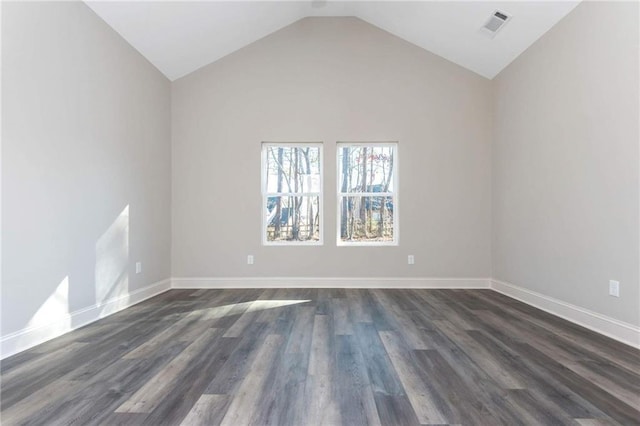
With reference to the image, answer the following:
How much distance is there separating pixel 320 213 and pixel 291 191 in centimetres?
52

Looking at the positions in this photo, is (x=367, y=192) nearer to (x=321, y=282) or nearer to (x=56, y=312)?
(x=321, y=282)

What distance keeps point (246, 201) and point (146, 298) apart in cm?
170

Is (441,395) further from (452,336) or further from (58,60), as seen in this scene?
(58,60)

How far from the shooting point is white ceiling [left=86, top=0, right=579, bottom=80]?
3.39 m

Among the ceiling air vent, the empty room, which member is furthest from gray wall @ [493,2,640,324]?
the ceiling air vent

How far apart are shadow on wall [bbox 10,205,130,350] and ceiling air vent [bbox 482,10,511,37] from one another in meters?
4.41

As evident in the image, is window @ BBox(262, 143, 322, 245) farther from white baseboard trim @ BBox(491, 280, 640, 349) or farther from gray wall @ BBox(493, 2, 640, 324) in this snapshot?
white baseboard trim @ BBox(491, 280, 640, 349)

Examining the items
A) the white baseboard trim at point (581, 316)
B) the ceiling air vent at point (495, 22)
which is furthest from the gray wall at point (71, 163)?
the white baseboard trim at point (581, 316)

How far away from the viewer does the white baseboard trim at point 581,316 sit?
8.19ft

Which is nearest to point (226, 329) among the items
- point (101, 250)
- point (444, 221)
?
point (101, 250)

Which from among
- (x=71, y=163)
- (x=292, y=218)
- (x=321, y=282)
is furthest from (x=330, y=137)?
(x=71, y=163)

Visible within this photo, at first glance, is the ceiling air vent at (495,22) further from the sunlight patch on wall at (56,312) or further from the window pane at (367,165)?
the sunlight patch on wall at (56,312)

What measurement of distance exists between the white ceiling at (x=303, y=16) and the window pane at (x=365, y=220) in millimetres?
2163

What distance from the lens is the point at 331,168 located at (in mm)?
4715
